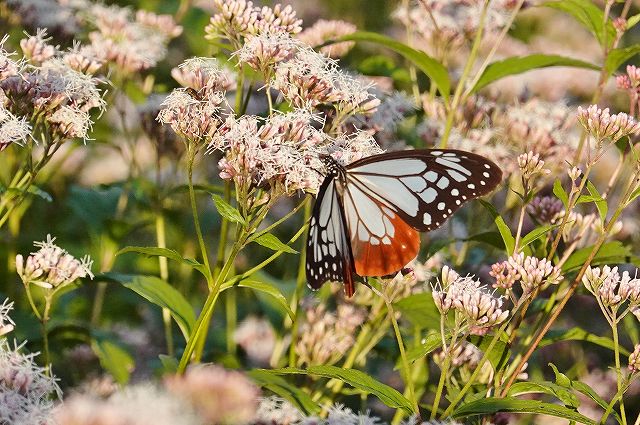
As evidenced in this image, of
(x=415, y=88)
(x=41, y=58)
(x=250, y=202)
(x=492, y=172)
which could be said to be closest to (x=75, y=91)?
(x=41, y=58)

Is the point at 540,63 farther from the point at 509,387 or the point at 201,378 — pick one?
the point at 201,378

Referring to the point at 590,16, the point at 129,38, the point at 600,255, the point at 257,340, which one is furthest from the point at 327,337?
the point at 129,38

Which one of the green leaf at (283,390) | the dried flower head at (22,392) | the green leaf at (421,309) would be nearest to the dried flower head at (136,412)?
the dried flower head at (22,392)

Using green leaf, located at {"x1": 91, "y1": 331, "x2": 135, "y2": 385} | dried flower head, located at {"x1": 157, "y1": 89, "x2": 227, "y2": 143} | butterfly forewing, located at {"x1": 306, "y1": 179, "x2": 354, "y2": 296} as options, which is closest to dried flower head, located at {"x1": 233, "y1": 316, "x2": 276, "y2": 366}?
green leaf, located at {"x1": 91, "y1": 331, "x2": 135, "y2": 385}

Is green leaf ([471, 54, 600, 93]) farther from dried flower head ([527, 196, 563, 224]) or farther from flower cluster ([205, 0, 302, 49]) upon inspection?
flower cluster ([205, 0, 302, 49])

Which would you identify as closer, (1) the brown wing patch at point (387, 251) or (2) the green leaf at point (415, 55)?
(1) the brown wing patch at point (387, 251)

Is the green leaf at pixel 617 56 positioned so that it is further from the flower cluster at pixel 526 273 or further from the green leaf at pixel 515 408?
the green leaf at pixel 515 408
